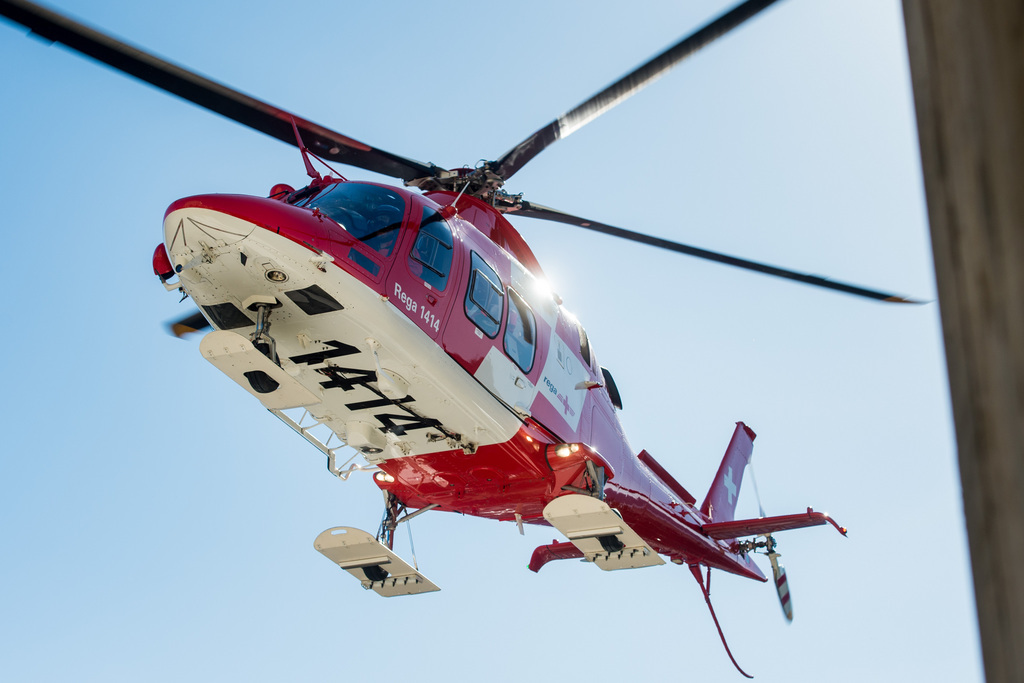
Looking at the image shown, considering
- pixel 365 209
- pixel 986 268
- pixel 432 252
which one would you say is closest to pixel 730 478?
pixel 432 252

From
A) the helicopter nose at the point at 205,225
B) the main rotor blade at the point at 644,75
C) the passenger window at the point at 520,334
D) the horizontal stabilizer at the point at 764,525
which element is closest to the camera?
the main rotor blade at the point at 644,75

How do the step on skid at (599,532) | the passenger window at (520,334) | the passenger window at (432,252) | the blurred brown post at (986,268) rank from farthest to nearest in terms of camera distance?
the step on skid at (599,532), the passenger window at (520,334), the passenger window at (432,252), the blurred brown post at (986,268)

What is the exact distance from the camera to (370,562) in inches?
447

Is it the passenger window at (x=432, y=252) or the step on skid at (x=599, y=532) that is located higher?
the passenger window at (x=432, y=252)

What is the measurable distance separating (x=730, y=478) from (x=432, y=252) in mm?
9769

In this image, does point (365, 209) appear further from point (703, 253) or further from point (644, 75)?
point (644, 75)

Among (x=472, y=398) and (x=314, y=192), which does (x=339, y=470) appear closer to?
(x=472, y=398)

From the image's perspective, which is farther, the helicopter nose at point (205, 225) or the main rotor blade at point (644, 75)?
the helicopter nose at point (205, 225)

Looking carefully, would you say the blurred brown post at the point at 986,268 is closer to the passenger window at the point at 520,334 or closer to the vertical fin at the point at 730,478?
the passenger window at the point at 520,334

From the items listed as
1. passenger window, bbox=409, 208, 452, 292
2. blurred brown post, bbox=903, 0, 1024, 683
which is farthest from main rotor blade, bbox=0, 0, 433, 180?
blurred brown post, bbox=903, 0, 1024, 683

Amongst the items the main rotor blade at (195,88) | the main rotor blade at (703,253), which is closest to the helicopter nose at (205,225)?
the main rotor blade at (195,88)

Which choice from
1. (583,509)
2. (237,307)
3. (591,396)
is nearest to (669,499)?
(591,396)

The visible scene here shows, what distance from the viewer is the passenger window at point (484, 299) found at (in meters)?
9.87

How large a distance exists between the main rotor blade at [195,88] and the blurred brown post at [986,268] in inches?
260
